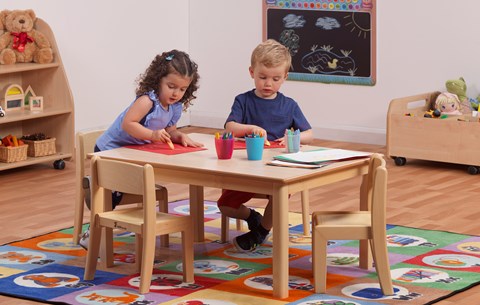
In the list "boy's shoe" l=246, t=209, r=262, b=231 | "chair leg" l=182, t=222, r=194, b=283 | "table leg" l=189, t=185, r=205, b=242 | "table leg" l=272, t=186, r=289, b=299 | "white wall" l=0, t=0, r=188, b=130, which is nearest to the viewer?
"table leg" l=272, t=186, r=289, b=299

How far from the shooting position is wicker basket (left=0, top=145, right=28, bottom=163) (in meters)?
5.83

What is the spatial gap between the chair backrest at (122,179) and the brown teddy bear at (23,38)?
2.46 meters

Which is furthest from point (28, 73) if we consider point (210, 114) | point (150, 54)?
point (210, 114)

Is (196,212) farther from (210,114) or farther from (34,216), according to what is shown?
(210,114)

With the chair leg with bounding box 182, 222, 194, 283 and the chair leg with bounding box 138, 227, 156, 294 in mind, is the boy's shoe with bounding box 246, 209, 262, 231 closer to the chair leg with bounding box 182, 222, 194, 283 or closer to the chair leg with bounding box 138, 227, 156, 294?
the chair leg with bounding box 182, 222, 194, 283

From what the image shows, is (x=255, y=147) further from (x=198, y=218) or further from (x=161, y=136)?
(x=198, y=218)

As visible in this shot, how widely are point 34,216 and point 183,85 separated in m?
1.34

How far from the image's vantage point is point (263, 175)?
340 centimetres

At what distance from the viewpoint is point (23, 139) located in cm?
610

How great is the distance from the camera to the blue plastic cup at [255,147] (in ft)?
12.1

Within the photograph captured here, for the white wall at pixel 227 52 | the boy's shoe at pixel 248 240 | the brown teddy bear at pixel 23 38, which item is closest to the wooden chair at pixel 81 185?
the boy's shoe at pixel 248 240

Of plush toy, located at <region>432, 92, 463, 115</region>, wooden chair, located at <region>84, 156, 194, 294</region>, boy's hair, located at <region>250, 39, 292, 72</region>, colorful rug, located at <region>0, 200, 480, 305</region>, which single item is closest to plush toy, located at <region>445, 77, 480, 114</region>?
plush toy, located at <region>432, 92, 463, 115</region>

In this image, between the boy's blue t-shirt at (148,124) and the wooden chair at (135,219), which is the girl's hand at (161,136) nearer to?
the boy's blue t-shirt at (148,124)

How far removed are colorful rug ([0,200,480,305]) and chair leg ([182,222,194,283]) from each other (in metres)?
0.04
